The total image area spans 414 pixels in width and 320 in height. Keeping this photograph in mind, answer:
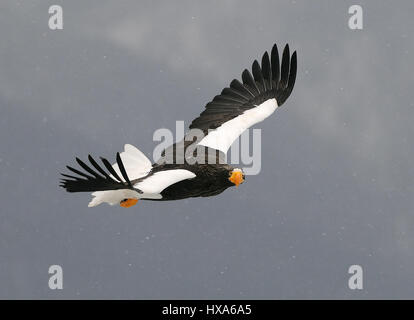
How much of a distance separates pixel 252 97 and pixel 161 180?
344 cm

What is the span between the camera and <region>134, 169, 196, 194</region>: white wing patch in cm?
1353

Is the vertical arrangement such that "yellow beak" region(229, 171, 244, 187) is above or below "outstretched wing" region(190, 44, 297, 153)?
below

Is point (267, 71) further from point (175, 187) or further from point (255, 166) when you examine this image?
point (175, 187)

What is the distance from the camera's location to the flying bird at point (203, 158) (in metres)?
13.0

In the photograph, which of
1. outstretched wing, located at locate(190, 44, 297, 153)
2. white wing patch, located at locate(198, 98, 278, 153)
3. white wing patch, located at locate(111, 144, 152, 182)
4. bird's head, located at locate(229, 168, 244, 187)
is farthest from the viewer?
outstretched wing, located at locate(190, 44, 297, 153)

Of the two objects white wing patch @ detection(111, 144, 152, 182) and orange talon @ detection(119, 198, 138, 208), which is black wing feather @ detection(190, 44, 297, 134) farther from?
orange talon @ detection(119, 198, 138, 208)

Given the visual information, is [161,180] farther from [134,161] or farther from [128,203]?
[134,161]

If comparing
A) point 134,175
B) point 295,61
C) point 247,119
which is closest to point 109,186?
point 134,175

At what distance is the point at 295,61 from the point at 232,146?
1.97 m

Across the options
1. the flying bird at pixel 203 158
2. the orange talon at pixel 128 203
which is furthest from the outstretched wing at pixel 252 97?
the orange talon at pixel 128 203

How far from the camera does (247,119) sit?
16.2 meters

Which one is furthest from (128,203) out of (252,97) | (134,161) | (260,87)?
(260,87)

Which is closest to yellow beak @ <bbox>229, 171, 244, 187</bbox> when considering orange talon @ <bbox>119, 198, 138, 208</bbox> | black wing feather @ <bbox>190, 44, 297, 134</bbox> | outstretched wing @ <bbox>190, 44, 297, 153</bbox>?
A: orange talon @ <bbox>119, 198, 138, 208</bbox>

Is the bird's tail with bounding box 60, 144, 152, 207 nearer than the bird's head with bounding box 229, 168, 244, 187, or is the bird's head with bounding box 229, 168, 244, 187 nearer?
the bird's tail with bounding box 60, 144, 152, 207
